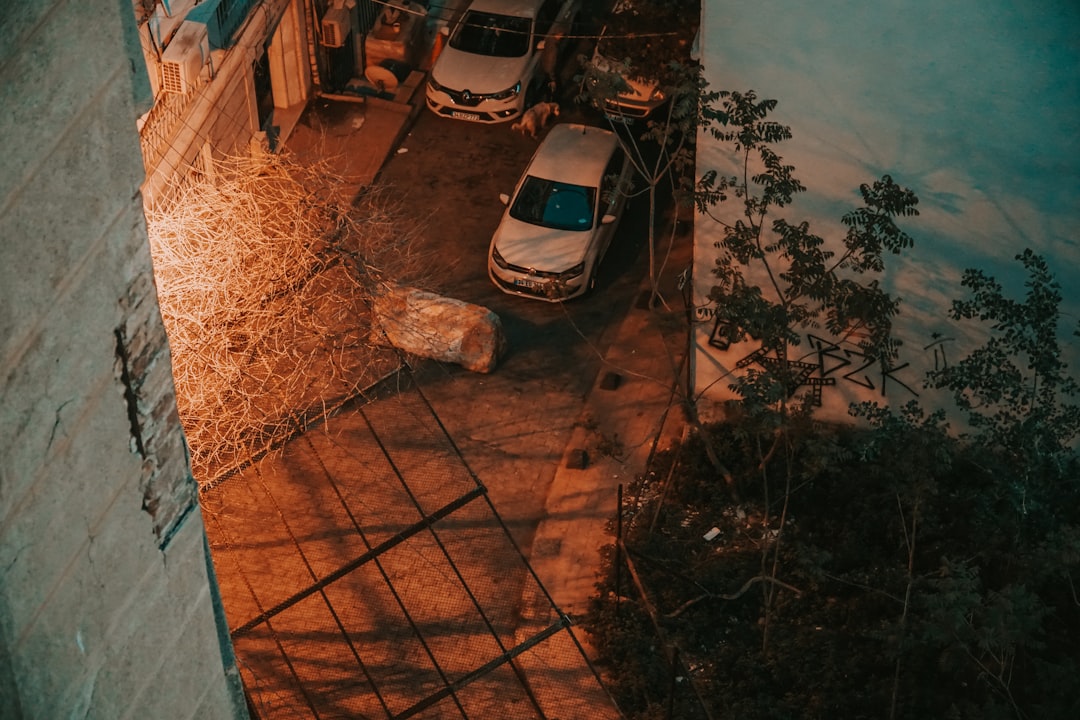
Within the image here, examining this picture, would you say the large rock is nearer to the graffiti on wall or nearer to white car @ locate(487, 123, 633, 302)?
white car @ locate(487, 123, 633, 302)

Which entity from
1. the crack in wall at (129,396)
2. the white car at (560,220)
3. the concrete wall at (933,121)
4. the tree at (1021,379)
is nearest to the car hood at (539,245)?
the white car at (560,220)

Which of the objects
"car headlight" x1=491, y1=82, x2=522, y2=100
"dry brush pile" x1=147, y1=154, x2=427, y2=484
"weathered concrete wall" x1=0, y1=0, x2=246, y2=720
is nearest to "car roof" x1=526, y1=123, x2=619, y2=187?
"car headlight" x1=491, y1=82, x2=522, y2=100

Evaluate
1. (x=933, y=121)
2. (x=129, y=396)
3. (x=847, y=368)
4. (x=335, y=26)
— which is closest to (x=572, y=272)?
(x=847, y=368)

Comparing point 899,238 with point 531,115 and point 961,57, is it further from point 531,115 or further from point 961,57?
point 531,115

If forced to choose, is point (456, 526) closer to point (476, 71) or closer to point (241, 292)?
point (241, 292)

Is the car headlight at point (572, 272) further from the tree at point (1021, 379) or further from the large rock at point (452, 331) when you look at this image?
the tree at point (1021, 379)

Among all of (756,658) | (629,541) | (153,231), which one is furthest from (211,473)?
(756,658)
